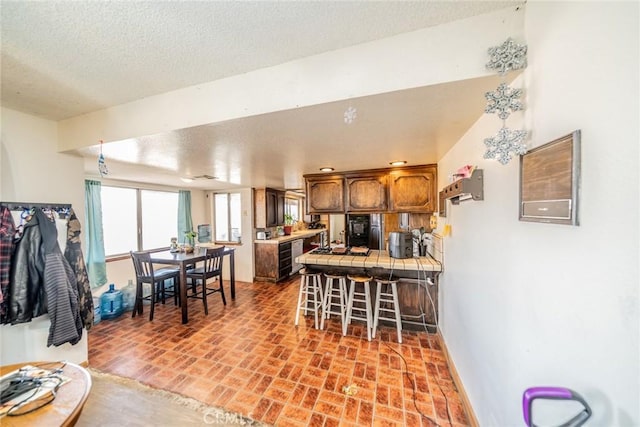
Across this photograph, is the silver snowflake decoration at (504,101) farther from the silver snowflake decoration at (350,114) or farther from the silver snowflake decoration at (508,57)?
the silver snowflake decoration at (350,114)

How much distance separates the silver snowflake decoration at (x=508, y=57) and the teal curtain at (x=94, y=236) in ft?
16.0

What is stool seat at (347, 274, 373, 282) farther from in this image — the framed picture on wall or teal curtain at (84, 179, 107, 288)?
teal curtain at (84, 179, 107, 288)

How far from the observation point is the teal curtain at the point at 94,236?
336 centimetres

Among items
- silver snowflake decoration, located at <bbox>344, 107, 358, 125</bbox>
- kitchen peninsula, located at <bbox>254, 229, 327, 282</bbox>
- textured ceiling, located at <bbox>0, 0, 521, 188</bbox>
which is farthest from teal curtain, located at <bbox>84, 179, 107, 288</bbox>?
silver snowflake decoration, located at <bbox>344, 107, 358, 125</bbox>

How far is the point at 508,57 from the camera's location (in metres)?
0.89

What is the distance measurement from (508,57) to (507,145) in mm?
348

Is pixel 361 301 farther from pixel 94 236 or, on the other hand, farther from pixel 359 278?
pixel 94 236

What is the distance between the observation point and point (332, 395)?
1.82 metres

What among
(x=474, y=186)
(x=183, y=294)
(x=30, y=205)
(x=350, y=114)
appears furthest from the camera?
(x=183, y=294)

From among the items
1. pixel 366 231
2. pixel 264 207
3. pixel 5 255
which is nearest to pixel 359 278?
pixel 366 231

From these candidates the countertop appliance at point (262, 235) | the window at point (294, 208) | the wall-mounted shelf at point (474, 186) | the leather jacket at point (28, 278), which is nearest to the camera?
the wall-mounted shelf at point (474, 186)

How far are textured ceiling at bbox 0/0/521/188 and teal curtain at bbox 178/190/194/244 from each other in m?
3.13

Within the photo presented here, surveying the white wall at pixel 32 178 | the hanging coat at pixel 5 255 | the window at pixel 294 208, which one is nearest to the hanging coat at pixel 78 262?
the white wall at pixel 32 178

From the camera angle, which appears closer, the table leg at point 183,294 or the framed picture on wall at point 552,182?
the framed picture on wall at point 552,182
